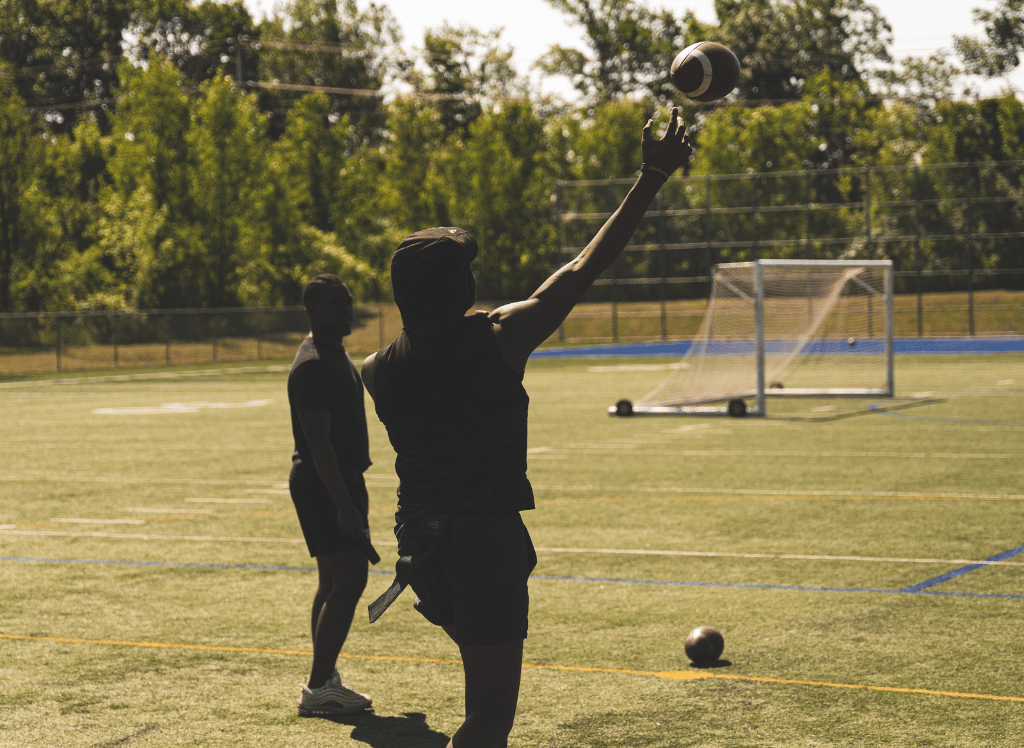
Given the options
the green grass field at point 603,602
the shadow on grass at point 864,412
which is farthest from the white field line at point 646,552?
the shadow on grass at point 864,412

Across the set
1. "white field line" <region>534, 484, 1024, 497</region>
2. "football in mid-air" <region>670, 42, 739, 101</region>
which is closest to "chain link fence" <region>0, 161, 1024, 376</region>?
"white field line" <region>534, 484, 1024, 497</region>

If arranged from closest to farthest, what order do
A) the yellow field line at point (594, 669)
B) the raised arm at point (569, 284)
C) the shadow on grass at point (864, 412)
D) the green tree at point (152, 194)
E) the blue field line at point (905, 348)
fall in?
1. the raised arm at point (569, 284)
2. the yellow field line at point (594, 669)
3. the shadow on grass at point (864, 412)
4. the blue field line at point (905, 348)
5. the green tree at point (152, 194)

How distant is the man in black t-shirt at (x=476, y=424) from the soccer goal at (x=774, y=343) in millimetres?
17692

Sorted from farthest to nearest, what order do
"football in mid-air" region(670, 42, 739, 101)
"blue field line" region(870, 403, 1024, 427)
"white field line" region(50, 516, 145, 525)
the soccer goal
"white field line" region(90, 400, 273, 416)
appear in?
"white field line" region(90, 400, 273, 416) < the soccer goal < "blue field line" region(870, 403, 1024, 427) < "white field line" region(50, 516, 145, 525) < "football in mid-air" region(670, 42, 739, 101)

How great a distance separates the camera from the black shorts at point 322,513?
5906 millimetres

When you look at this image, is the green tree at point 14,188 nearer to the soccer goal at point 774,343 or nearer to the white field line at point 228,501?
the soccer goal at point 774,343

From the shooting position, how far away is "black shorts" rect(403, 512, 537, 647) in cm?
367

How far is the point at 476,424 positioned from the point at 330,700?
8.64 ft

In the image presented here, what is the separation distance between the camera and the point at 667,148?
3727 millimetres

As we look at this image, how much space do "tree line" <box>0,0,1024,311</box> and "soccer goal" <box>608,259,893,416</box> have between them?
56.9 ft

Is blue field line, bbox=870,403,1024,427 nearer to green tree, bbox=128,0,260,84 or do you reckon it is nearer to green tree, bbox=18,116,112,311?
green tree, bbox=18,116,112,311

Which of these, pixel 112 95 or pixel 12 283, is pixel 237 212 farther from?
pixel 112 95

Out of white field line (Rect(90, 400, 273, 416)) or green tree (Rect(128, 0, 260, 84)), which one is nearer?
white field line (Rect(90, 400, 273, 416))

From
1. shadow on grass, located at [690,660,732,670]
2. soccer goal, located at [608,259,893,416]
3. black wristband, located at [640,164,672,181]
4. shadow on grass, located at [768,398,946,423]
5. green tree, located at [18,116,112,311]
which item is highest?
green tree, located at [18,116,112,311]
